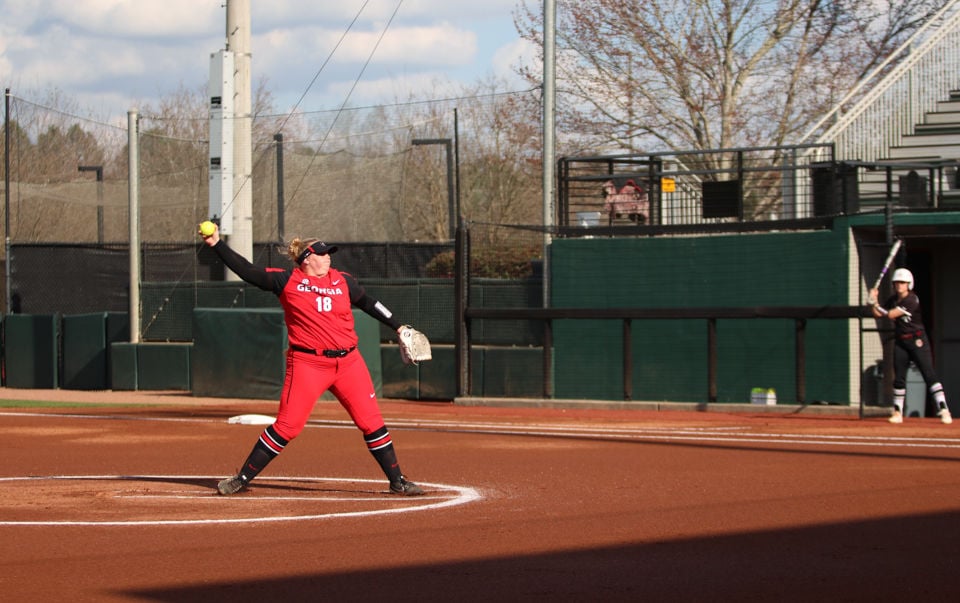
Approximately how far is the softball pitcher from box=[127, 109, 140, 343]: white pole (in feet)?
53.2

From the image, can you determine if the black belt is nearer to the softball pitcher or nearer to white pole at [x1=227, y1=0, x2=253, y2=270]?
the softball pitcher

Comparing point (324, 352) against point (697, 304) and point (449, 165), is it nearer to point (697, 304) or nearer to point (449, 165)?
point (697, 304)

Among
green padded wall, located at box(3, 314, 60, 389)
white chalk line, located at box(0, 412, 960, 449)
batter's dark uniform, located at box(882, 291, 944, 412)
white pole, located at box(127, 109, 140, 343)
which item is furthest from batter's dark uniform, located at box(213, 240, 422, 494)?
green padded wall, located at box(3, 314, 60, 389)

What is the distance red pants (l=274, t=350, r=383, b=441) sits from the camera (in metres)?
8.72

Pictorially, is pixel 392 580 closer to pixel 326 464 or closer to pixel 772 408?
pixel 326 464

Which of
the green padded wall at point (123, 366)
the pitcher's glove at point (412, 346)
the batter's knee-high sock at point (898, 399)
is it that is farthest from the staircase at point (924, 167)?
the green padded wall at point (123, 366)

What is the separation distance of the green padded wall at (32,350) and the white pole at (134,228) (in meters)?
1.73

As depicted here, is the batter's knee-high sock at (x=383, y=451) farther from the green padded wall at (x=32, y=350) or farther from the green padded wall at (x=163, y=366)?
the green padded wall at (x=32, y=350)

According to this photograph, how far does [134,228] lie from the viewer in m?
24.5

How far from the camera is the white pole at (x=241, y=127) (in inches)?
900

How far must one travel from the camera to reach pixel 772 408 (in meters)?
17.8

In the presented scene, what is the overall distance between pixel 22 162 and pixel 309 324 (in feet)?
78.8

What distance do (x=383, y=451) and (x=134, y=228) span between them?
55.9 feet

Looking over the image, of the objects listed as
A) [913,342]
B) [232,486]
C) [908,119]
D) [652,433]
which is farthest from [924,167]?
[232,486]
